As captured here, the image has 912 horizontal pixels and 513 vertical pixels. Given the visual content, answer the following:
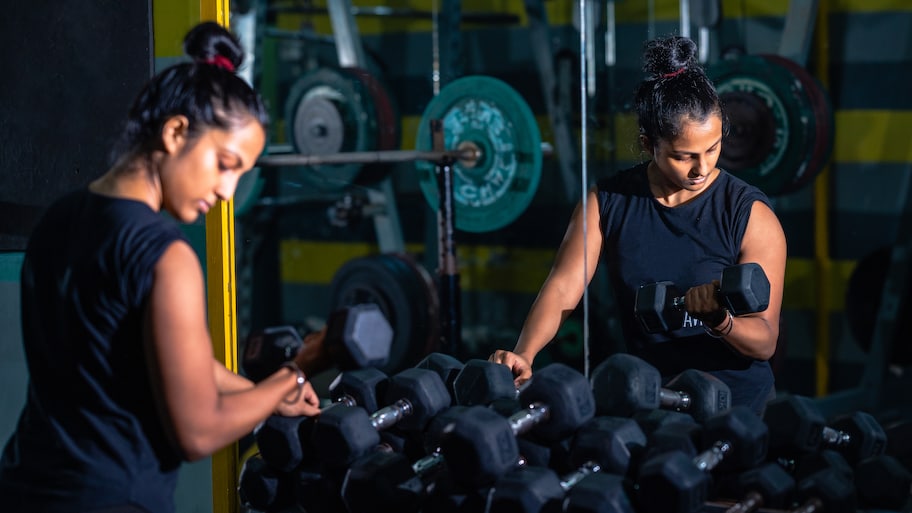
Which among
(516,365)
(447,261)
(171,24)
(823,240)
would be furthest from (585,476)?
(823,240)

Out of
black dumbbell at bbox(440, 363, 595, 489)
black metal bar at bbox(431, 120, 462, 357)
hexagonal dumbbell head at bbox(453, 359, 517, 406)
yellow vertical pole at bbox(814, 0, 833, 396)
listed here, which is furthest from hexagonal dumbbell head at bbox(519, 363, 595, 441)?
yellow vertical pole at bbox(814, 0, 833, 396)

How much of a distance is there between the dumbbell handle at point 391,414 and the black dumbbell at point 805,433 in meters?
0.53

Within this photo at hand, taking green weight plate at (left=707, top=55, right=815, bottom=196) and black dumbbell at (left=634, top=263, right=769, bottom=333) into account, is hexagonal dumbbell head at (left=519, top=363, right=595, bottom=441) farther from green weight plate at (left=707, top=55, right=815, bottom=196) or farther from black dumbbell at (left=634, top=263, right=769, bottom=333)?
green weight plate at (left=707, top=55, right=815, bottom=196)

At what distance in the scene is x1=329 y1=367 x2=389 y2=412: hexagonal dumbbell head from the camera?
1.73 meters

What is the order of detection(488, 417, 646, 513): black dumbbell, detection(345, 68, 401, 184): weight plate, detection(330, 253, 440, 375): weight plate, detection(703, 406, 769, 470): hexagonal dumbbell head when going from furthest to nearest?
detection(345, 68, 401, 184): weight plate → detection(330, 253, 440, 375): weight plate → detection(703, 406, 769, 470): hexagonal dumbbell head → detection(488, 417, 646, 513): black dumbbell

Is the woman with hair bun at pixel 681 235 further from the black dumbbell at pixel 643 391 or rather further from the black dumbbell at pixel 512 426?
the black dumbbell at pixel 512 426

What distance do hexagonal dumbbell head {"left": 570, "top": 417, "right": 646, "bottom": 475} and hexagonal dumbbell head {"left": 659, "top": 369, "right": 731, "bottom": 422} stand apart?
0.15m

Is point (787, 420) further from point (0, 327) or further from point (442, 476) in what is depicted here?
point (0, 327)

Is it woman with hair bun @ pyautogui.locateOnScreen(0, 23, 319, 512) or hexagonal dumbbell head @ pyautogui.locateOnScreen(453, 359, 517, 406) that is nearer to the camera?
woman with hair bun @ pyautogui.locateOnScreen(0, 23, 319, 512)

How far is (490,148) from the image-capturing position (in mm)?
2926

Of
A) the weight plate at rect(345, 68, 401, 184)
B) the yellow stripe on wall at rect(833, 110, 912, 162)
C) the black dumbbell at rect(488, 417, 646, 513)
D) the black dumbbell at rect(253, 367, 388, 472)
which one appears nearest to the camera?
the black dumbbell at rect(488, 417, 646, 513)

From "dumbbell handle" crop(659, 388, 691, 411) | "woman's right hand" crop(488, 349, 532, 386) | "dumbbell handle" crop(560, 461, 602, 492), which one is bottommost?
"dumbbell handle" crop(560, 461, 602, 492)

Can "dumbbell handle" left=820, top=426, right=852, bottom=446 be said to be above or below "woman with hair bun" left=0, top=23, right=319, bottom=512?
below

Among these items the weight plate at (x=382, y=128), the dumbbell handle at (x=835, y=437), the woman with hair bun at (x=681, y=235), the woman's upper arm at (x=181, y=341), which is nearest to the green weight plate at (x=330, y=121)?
the weight plate at (x=382, y=128)
